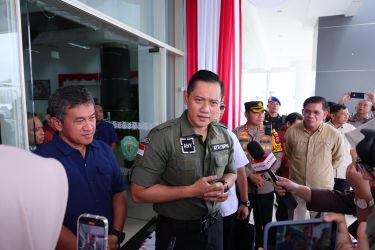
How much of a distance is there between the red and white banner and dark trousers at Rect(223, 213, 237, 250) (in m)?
1.43

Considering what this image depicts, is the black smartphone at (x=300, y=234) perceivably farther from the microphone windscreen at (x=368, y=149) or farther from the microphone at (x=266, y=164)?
the microphone at (x=266, y=164)

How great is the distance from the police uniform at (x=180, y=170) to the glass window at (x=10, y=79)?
0.80m

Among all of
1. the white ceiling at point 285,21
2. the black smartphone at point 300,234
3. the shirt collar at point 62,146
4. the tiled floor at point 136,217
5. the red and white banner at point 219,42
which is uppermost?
the white ceiling at point 285,21

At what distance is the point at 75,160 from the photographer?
1.17 m

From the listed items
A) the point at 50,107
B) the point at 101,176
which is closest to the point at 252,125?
the point at 101,176

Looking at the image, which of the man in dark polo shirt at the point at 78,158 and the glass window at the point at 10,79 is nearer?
the man in dark polo shirt at the point at 78,158

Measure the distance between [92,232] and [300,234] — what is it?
0.52m

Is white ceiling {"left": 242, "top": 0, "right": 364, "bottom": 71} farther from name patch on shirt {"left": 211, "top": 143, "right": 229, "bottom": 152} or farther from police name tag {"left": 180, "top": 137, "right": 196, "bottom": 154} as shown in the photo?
police name tag {"left": 180, "top": 137, "right": 196, "bottom": 154}

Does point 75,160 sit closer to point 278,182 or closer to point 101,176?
point 101,176

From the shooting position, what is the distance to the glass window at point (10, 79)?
143 cm

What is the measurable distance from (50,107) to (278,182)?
1142 millimetres

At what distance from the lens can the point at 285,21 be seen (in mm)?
5977

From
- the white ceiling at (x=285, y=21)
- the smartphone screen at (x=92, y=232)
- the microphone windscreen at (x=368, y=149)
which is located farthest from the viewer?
the white ceiling at (x=285, y=21)

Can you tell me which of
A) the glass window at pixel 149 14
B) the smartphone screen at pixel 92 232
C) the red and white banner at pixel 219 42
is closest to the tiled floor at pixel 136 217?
the red and white banner at pixel 219 42
